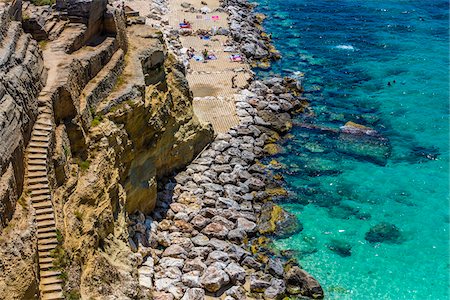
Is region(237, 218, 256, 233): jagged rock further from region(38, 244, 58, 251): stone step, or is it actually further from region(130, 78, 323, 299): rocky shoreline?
region(38, 244, 58, 251): stone step

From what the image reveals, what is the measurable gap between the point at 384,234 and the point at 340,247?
12.2ft

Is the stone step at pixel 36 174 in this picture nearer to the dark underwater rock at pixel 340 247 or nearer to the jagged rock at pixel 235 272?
the jagged rock at pixel 235 272

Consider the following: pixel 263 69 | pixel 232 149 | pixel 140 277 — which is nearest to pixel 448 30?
pixel 263 69

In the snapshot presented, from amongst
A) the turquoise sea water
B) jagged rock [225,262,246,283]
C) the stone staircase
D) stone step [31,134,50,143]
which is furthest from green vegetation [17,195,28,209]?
the turquoise sea water

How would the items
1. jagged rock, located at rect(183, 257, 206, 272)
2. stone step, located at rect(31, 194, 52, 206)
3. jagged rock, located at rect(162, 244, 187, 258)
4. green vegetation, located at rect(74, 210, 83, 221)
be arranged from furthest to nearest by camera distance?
jagged rock, located at rect(162, 244, 187, 258) < jagged rock, located at rect(183, 257, 206, 272) < green vegetation, located at rect(74, 210, 83, 221) < stone step, located at rect(31, 194, 52, 206)

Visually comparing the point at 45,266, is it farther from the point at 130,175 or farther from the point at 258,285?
the point at 258,285

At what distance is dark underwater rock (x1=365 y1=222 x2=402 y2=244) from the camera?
1451 inches

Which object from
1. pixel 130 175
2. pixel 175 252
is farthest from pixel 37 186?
pixel 175 252

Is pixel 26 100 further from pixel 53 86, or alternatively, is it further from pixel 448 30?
pixel 448 30

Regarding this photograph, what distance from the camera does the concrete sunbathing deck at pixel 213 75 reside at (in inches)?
1938

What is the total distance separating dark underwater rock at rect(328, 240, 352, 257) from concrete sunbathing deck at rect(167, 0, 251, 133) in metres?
15.5

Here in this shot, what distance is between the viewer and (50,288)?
2112 cm

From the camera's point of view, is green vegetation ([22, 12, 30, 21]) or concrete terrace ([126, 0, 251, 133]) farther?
concrete terrace ([126, 0, 251, 133])

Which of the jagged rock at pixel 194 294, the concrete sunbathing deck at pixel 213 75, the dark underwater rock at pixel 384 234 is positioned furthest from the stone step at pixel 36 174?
the concrete sunbathing deck at pixel 213 75
